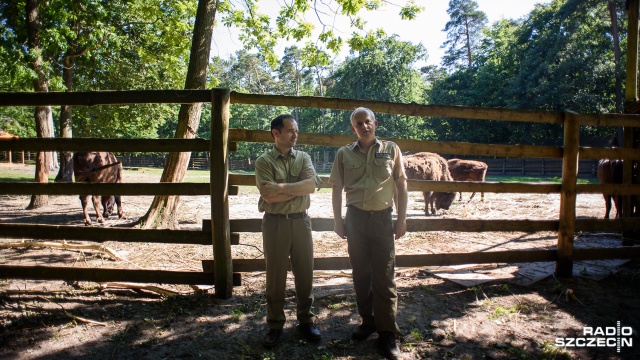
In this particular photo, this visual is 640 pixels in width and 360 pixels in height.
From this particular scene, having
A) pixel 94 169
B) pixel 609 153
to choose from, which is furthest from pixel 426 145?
pixel 94 169

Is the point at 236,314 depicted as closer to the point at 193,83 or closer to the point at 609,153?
the point at 193,83

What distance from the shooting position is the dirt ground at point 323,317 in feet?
9.87

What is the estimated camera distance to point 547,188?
4395mm

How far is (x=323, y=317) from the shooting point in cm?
352

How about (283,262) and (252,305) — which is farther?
(252,305)

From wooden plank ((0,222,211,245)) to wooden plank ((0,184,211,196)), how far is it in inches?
14.9

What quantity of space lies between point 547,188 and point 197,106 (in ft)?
18.0

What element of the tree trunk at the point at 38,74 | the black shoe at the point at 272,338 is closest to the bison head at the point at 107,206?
the tree trunk at the point at 38,74

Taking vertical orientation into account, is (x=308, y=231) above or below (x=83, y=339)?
above

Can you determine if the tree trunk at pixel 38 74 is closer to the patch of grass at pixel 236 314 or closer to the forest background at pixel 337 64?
the forest background at pixel 337 64

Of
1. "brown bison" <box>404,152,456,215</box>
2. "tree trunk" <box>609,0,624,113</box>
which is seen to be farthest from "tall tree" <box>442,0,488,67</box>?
"brown bison" <box>404,152,456,215</box>

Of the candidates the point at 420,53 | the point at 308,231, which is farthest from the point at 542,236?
the point at 420,53

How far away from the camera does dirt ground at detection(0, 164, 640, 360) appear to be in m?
3.01

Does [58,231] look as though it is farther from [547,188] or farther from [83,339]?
[547,188]
